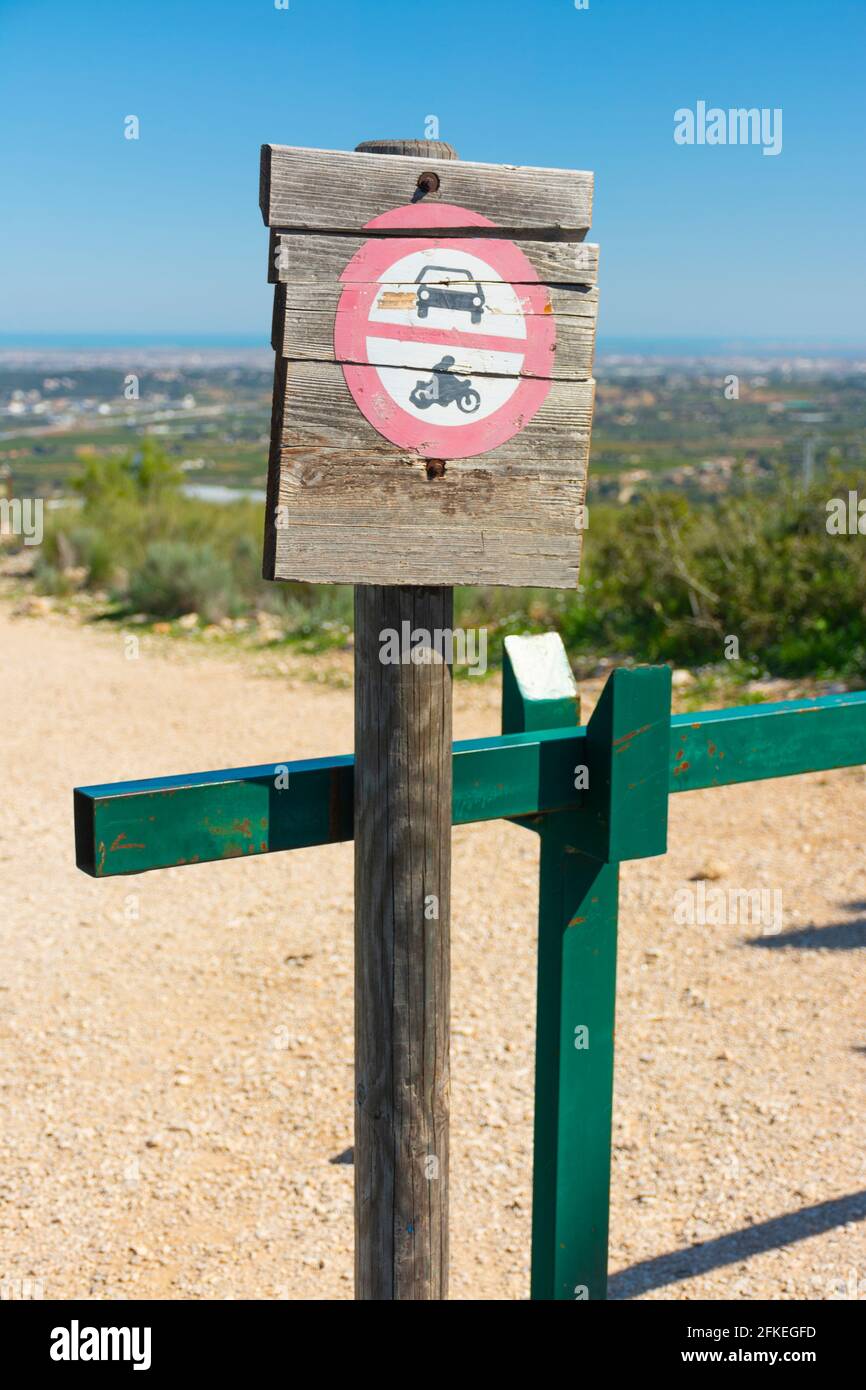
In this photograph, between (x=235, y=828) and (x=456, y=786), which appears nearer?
(x=235, y=828)

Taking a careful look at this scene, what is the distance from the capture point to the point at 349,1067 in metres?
3.67

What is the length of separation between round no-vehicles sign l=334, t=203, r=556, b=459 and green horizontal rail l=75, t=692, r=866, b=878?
0.45 m

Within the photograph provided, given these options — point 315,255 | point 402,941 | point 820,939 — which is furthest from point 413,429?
point 820,939

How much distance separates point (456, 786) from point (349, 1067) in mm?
2191

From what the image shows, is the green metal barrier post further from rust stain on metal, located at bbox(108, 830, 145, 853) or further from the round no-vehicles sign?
rust stain on metal, located at bbox(108, 830, 145, 853)

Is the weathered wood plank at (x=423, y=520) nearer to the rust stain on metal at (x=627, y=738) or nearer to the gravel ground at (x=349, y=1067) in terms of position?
the rust stain on metal at (x=627, y=738)

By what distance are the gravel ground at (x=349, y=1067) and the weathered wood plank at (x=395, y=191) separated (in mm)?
2167

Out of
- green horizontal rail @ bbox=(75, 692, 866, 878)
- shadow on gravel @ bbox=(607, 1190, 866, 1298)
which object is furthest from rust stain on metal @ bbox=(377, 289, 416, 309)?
shadow on gravel @ bbox=(607, 1190, 866, 1298)

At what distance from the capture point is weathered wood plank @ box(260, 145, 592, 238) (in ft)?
4.52

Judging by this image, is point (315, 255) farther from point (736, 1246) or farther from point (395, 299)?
point (736, 1246)

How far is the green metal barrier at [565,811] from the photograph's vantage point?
1563mm

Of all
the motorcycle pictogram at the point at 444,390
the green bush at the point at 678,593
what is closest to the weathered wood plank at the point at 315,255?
the motorcycle pictogram at the point at 444,390

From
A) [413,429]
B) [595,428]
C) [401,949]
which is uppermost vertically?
[595,428]
